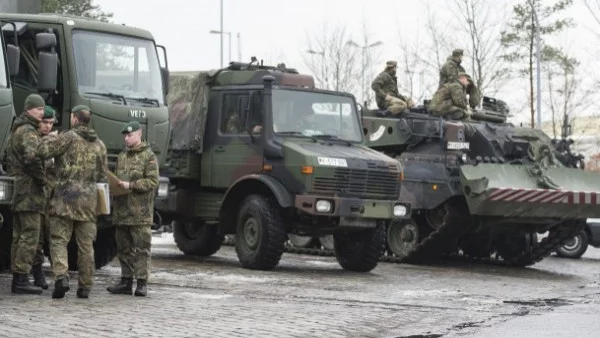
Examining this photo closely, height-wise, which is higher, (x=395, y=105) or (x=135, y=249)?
(x=395, y=105)

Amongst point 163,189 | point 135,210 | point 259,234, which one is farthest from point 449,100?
point 135,210

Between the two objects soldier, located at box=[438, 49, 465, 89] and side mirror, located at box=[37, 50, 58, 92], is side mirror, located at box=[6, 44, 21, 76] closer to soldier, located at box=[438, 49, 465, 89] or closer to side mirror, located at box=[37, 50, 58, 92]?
side mirror, located at box=[37, 50, 58, 92]

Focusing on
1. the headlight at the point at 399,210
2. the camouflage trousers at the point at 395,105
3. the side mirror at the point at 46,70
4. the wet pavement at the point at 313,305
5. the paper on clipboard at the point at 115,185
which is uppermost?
the camouflage trousers at the point at 395,105

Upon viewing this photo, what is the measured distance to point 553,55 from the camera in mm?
41250

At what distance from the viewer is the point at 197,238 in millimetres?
20984

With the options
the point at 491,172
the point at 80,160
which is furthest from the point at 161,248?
the point at 80,160

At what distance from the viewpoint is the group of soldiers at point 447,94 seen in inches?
876

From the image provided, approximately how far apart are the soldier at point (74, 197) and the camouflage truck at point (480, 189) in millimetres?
8302

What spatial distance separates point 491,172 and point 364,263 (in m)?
3.14

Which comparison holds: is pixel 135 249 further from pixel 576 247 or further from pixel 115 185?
pixel 576 247

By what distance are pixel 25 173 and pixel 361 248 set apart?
6538 mm

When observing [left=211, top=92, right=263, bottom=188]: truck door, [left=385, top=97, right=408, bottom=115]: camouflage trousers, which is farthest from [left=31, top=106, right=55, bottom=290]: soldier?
[left=385, top=97, right=408, bottom=115]: camouflage trousers

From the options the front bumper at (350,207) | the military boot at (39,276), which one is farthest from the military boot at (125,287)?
the front bumper at (350,207)

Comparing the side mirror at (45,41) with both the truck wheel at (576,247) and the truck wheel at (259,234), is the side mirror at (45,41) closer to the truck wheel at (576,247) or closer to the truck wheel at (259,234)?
the truck wheel at (259,234)
